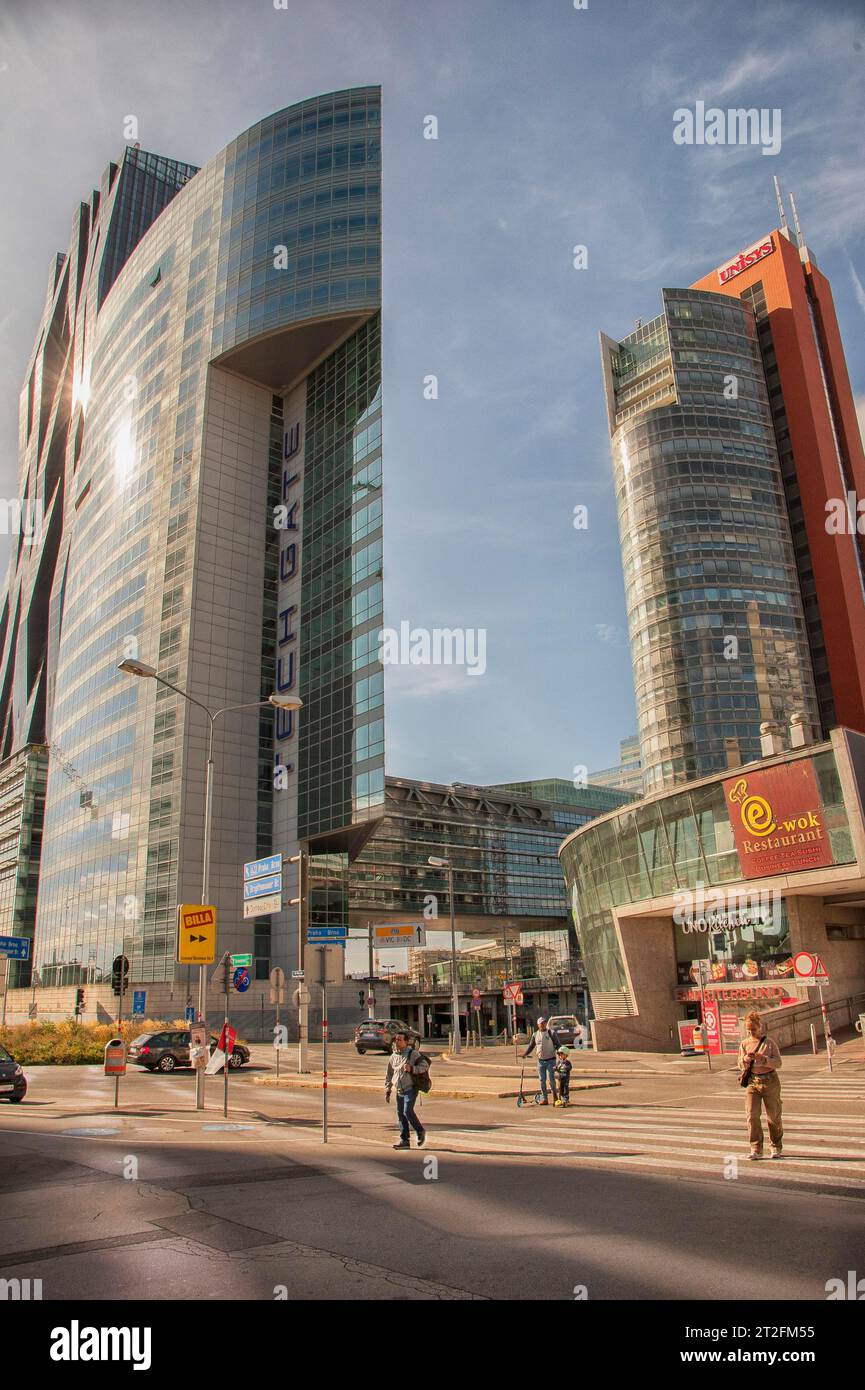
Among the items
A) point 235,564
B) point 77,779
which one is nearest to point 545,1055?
point 235,564

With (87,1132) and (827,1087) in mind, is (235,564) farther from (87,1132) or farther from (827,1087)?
(827,1087)

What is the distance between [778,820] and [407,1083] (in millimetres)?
27946

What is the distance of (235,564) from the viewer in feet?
251

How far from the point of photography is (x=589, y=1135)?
46.4ft

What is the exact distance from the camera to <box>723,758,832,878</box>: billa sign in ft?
116

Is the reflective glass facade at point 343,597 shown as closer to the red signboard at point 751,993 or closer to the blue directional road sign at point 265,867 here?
the blue directional road sign at point 265,867

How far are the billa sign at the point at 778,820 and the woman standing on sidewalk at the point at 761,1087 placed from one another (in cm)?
2654

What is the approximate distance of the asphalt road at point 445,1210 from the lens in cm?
613

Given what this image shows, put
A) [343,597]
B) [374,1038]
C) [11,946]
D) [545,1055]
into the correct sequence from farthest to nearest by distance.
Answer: [343,597]
[11,946]
[374,1038]
[545,1055]

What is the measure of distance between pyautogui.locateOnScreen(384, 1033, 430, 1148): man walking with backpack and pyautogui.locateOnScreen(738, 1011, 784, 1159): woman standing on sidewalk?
463 cm

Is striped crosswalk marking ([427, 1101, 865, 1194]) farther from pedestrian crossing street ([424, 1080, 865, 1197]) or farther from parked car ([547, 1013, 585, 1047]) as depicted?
parked car ([547, 1013, 585, 1047])

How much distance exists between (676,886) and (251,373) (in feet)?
199
